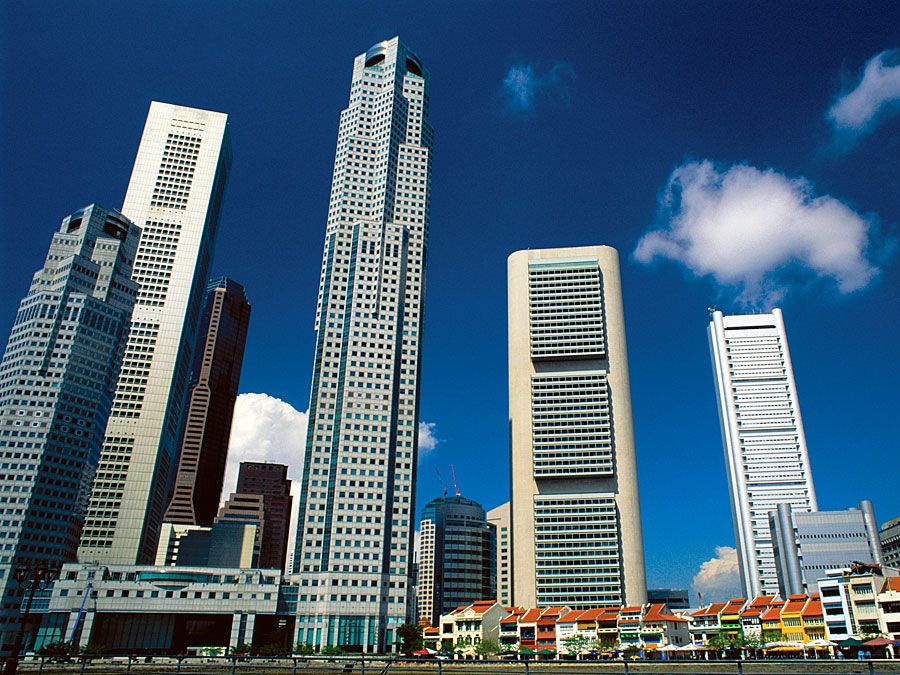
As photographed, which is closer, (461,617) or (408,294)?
(461,617)

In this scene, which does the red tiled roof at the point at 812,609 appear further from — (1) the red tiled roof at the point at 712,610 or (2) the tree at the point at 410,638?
(2) the tree at the point at 410,638

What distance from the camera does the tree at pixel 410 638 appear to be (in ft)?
486

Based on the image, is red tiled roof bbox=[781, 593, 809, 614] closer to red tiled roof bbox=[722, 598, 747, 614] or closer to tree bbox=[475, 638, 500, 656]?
red tiled roof bbox=[722, 598, 747, 614]

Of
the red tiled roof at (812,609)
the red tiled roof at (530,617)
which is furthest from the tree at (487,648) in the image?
the red tiled roof at (812,609)

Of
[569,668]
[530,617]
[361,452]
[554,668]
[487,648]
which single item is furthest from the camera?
[361,452]

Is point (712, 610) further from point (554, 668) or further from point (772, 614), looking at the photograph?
point (554, 668)

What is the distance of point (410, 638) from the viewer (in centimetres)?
14938

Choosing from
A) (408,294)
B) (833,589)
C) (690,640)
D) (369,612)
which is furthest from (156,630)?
(833,589)

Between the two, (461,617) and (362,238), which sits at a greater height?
(362,238)

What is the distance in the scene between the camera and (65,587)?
157 metres

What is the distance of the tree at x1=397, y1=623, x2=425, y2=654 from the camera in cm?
14800

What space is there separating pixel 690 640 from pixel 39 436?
180m

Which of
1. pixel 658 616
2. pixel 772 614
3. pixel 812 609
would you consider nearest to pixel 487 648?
pixel 658 616

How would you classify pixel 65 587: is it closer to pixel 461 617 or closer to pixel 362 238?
pixel 461 617
